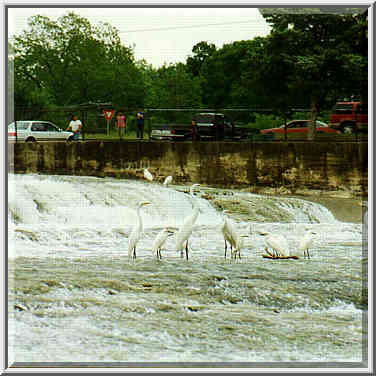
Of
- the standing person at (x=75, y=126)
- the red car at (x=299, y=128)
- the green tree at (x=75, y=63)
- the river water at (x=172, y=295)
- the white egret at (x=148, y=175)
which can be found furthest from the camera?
the red car at (x=299, y=128)

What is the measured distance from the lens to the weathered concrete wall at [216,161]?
13594 millimetres

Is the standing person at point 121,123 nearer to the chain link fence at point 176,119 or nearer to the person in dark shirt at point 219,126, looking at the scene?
the chain link fence at point 176,119

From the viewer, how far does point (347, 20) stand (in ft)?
34.7

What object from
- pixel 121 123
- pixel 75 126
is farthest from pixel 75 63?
pixel 121 123

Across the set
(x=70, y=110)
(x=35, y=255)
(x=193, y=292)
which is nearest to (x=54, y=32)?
(x=70, y=110)

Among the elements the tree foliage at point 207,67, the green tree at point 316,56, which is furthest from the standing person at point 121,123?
the green tree at point 316,56

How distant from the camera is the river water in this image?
6652mm

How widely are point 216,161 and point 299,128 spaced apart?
2.72 meters

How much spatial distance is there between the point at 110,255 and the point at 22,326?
269 cm

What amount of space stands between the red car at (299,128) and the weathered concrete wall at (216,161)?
5.38ft

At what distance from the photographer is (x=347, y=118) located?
47.5ft

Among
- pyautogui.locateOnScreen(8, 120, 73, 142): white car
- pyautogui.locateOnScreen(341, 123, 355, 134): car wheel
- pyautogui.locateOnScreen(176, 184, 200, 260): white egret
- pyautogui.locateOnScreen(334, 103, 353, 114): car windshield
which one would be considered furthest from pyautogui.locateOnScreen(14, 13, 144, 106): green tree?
pyautogui.locateOnScreen(341, 123, 355, 134): car wheel

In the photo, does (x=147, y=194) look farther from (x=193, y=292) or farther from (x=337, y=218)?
(x=193, y=292)

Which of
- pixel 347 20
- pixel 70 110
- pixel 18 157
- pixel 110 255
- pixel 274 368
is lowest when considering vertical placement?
pixel 274 368
